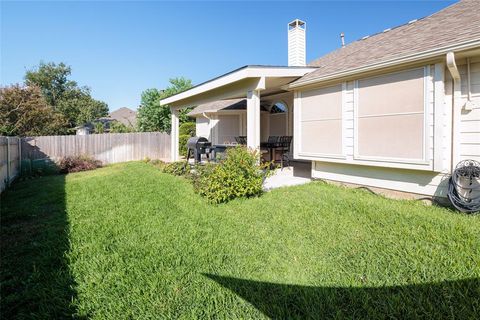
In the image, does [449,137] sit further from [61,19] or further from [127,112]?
[127,112]

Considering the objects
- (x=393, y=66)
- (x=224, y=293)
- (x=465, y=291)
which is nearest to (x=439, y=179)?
(x=393, y=66)

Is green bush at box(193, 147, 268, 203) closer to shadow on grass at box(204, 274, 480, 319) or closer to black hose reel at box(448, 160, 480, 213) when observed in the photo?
shadow on grass at box(204, 274, 480, 319)

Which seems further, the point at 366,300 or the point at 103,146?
the point at 103,146

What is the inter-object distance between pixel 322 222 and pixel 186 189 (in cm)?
408

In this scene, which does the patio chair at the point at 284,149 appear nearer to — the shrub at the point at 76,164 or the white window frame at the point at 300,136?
the white window frame at the point at 300,136

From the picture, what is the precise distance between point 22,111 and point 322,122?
72.3 ft

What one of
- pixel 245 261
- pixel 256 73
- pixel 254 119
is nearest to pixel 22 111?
pixel 254 119

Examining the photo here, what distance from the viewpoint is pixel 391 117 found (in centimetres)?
567

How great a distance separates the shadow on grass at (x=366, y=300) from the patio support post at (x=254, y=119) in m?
5.09

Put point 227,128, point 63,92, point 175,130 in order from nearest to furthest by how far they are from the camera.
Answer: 1. point 175,130
2. point 227,128
3. point 63,92

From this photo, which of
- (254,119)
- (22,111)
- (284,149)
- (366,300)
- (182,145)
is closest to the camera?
(366,300)

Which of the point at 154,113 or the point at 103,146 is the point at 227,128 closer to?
the point at 103,146

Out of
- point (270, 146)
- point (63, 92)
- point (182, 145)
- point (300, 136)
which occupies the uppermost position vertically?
point (63, 92)

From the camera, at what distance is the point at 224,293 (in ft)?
8.93
